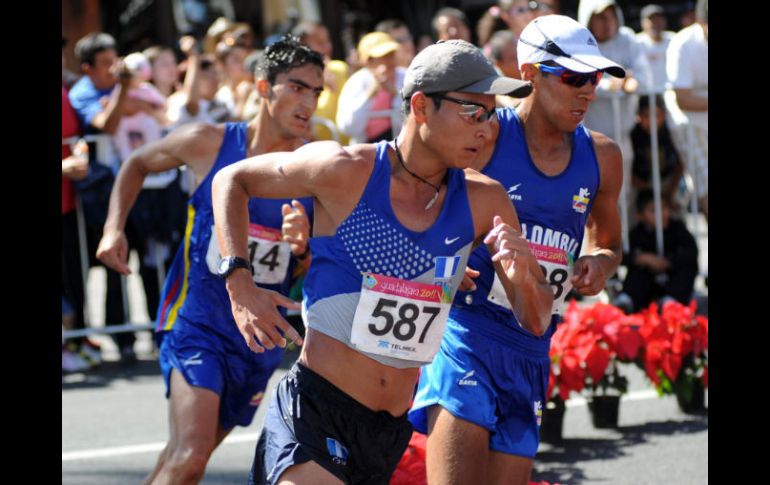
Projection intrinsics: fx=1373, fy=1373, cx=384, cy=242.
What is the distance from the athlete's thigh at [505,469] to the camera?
4.91 m

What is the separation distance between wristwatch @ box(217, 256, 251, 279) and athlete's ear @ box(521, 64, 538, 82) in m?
1.47

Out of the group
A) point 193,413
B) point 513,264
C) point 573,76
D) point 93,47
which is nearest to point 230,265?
point 513,264

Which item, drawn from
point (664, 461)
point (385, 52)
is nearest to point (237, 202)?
point (664, 461)

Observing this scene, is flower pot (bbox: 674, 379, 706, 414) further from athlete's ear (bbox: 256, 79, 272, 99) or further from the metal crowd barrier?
the metal crowd barrier

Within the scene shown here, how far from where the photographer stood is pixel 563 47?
5.09 meters

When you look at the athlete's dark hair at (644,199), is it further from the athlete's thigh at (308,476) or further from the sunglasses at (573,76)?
the athlete's thigh at (308,476)

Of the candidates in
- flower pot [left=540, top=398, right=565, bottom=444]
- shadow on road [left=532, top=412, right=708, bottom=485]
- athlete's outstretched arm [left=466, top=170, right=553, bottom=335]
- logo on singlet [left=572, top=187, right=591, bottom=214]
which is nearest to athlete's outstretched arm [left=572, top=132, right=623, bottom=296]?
logo on singlet [left=572, top=187, right=591, bottom=214]

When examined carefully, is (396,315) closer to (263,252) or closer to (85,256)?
(263,252)

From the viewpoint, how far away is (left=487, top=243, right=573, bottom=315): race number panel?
503cm

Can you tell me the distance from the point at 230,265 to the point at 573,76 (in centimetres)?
157

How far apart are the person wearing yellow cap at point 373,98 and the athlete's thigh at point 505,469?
17.5 ft

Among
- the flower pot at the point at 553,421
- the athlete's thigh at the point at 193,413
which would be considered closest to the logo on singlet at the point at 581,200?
the athlete's thigh at the point at 193,413
